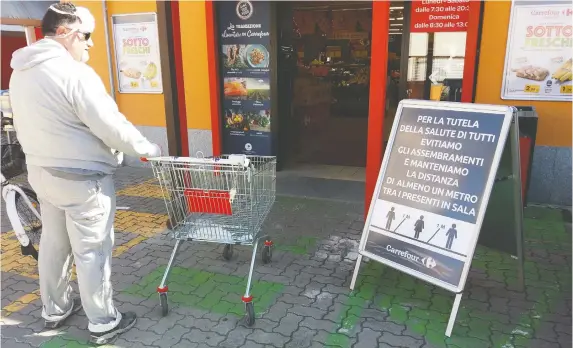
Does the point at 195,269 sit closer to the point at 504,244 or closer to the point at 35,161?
the point at 35,161

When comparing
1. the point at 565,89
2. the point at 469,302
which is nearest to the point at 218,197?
the point at 469,302

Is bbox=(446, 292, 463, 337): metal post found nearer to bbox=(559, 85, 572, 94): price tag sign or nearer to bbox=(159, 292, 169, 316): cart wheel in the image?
bbox=(159, 292, 169, 316): cart wheel

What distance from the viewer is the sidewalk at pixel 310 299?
300 centimetres

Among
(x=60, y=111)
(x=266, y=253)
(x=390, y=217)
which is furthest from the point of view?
(x=266, y=253)

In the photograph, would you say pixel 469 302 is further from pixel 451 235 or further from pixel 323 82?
pixel 323 82

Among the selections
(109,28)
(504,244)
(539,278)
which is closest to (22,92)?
(504,244)

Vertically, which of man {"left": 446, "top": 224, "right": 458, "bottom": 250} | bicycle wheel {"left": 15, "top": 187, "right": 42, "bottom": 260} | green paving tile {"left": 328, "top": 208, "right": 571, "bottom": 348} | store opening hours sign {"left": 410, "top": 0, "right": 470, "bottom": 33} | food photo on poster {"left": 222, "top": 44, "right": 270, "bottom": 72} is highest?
store opening hours sign {"left": 410, "top": 0, "right": 470, "bottom": 33}

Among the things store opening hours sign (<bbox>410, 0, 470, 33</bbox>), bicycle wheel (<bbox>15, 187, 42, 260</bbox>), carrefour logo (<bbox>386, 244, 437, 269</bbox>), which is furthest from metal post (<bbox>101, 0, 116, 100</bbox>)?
carrefour logo (<bbox>386, 244, 437, 269</bbox>)

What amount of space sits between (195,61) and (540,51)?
15.7 feet

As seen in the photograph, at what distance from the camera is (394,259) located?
328 centimetres

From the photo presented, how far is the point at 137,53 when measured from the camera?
23.6ft

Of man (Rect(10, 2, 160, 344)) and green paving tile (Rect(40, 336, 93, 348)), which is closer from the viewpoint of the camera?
man (Rect(10, 2, 160, 344))

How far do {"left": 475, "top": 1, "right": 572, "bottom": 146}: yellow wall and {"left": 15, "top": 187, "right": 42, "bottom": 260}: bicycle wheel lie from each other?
5205mm

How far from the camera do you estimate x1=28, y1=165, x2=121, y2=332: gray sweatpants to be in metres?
2.73
